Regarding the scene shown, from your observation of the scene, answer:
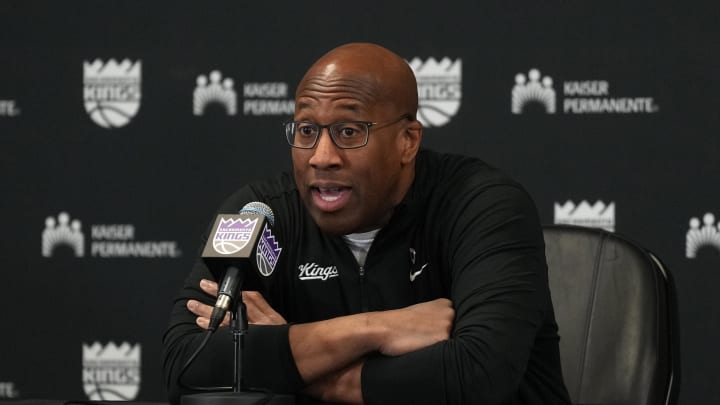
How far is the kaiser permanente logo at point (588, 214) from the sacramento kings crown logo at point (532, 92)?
36 centimetres

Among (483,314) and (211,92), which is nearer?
(483,314)

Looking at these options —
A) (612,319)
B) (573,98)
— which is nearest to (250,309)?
(612,319)

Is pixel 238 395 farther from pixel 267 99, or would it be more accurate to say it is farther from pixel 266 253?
pixel 267 99

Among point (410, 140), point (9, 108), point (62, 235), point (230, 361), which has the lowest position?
point (230, 361)

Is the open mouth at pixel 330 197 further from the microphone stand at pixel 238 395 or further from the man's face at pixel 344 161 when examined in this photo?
the microphone stand at pixel 238 395

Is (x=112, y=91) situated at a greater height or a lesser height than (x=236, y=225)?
greater

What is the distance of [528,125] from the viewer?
3.85 meters

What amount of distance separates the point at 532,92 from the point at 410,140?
1.52 metres

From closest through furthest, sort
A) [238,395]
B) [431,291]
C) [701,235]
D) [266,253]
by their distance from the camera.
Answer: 1. [238,395]
2. [266,253]
3. [431,291]
4. [701,235]

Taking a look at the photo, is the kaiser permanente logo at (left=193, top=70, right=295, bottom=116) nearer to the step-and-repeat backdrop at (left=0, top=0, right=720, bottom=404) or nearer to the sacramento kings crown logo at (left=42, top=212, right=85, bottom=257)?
the step-and-repeat backdrop at (left=0, top=0, right=720, bottom=404)

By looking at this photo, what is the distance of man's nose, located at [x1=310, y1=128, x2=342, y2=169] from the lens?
2.26 meters

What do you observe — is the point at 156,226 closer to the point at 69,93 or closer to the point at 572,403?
the point at 69,93

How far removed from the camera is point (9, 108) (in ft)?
13.7

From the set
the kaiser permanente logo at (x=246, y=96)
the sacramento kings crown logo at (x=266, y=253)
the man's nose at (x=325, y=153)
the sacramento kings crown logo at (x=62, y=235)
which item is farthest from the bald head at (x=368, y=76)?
the sacramento kings crown logo at (x=62, y=235)
